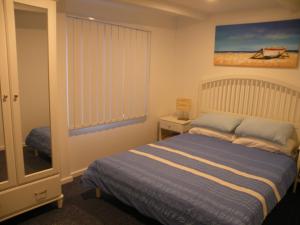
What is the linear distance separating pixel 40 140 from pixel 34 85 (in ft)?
1.71

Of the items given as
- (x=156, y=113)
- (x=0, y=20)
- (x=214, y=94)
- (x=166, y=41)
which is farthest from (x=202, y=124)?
(x=0, y=20)

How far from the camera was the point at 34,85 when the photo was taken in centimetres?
226

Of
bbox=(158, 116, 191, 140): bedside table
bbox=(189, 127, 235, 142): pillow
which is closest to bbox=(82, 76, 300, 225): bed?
bbox=(189, 127, 235, 142): pillow

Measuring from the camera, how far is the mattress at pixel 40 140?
2.32 meters

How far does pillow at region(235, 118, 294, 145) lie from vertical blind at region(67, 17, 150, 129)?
1.55m

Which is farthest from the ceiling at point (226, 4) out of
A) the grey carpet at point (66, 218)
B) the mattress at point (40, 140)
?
the grey carpet at point (66, 218)

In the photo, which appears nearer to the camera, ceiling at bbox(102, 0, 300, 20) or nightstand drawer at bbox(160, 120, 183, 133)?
ceiling at bbox(102, 0, 300, 20)

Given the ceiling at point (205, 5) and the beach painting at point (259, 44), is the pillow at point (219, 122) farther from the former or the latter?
the ceiling at point (205, 5)

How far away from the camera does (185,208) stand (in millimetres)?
1902

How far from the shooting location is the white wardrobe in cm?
205

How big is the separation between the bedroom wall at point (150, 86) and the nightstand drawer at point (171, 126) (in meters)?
0.19

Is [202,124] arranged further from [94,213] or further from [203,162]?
[94,213]

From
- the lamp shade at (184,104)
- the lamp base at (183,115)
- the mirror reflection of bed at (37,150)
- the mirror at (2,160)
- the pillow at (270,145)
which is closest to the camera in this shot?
the mirror at (2,160)

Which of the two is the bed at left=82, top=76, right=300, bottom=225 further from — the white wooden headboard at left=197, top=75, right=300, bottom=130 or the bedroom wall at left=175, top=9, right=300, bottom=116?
the bedroom wall at left=175, top=9, right=300, bottom=116
